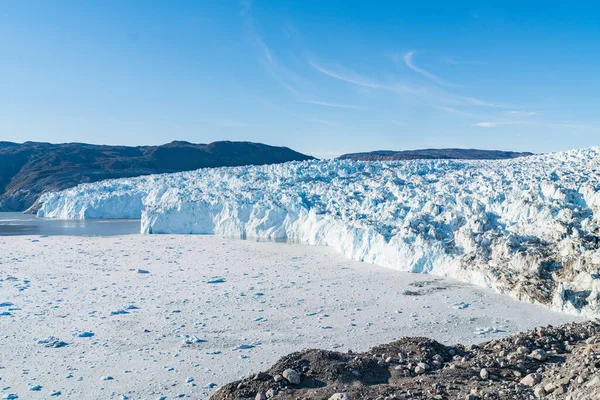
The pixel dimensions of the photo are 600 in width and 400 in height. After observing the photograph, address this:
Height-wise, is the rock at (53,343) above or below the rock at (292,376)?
below

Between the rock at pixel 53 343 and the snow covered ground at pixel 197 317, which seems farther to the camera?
→ the rock at pixel 53 343

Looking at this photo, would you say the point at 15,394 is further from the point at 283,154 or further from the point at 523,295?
the point at 283,154

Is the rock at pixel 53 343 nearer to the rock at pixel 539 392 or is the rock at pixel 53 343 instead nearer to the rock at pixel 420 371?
the rock at pixel 420 371

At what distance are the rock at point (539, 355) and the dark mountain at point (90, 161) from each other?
42928 millimetres

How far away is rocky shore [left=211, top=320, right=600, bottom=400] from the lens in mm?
4184

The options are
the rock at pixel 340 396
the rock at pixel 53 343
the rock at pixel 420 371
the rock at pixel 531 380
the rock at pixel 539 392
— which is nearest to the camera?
the rock at pixel 539 392

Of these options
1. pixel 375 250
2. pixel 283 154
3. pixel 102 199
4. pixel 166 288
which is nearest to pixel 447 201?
pixel 375 250

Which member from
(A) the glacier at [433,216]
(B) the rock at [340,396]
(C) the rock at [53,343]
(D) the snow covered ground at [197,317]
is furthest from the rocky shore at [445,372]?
(C) the rock at [53,343]

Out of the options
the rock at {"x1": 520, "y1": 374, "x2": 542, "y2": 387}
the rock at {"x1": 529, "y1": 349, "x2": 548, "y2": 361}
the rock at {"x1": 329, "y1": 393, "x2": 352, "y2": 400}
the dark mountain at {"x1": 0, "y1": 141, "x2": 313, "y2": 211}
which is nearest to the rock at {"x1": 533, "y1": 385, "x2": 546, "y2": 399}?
the rock at {"x1": 520, "y1": 374, "x2": 542, "y2": 387}

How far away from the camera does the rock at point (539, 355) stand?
5203mm

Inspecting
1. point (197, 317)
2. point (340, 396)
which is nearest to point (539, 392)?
point (340, 396)

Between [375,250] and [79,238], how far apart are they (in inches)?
482

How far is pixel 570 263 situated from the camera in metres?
8.74

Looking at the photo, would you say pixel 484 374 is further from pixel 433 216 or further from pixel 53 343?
pixel 433 216
